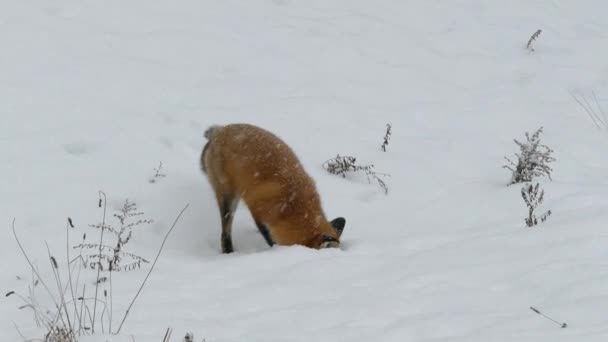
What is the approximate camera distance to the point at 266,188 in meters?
7.22

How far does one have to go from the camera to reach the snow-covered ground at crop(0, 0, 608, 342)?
189 inches

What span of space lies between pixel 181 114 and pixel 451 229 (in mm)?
3419

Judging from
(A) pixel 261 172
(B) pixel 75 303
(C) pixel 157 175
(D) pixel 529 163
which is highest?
(D) pixel 529 163

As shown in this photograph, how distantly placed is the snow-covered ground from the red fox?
313 mm

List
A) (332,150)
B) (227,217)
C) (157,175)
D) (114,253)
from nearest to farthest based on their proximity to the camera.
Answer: (114,253) → (227,217) → (157,175) → (332,150)

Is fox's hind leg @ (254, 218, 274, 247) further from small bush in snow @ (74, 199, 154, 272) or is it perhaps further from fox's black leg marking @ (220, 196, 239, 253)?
small bush in snow @ (74, 199, 154, 272)

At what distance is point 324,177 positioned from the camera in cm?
844

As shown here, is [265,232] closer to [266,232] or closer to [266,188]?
[266,232]

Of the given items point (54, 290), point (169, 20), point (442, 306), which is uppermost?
point (169, 20)

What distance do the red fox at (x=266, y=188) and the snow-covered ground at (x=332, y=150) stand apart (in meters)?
0.31

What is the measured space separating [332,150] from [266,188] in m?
1.87

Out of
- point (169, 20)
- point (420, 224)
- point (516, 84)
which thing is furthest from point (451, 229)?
point (169, 20)

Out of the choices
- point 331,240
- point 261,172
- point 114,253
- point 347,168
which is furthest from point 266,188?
point 114,253

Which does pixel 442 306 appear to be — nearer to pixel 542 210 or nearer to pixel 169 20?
pixel 542 210
